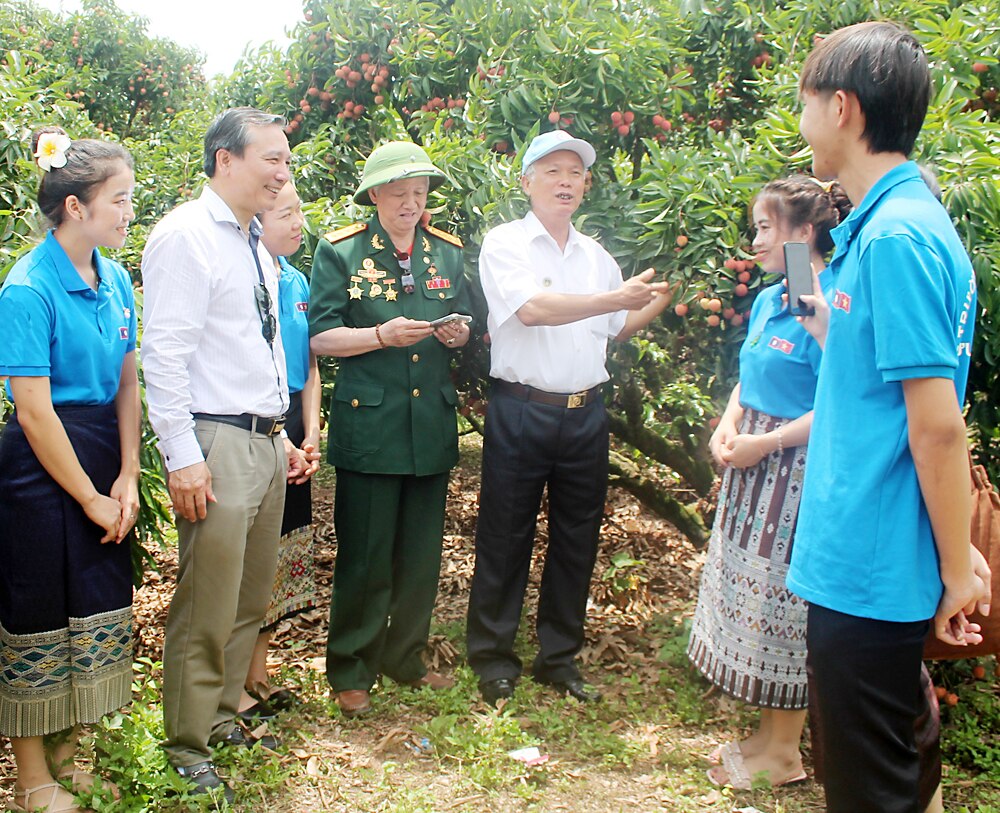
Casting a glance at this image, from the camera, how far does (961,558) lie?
1714 mm

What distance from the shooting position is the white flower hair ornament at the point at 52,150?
8.28 feet

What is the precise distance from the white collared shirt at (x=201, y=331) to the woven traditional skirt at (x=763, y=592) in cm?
154

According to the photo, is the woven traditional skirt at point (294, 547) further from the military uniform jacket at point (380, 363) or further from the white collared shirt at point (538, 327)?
the white collared shirt at point (538, 327)

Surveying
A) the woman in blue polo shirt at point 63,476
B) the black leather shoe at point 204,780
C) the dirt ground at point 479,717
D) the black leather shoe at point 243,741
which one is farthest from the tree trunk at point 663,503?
the woman in blue polo shirt at point 63,476

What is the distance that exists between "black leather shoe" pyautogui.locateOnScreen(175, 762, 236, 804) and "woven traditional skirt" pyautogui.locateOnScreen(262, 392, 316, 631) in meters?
0.66

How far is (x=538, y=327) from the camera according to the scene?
340cm

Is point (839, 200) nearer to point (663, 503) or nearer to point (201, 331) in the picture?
point (201, 331)

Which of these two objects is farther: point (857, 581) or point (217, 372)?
point (217, 372)

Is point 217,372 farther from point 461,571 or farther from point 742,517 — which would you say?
point 461,571

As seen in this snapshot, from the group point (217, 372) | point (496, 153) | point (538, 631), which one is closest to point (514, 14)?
point (496, 153)

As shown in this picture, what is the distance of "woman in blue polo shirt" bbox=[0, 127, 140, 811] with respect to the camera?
248 cm

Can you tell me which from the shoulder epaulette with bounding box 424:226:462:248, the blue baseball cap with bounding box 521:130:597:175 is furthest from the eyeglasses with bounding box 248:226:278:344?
the blue baseball cap with bounding box 521:130:597:175

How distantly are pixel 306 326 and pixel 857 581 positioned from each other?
2.22 m

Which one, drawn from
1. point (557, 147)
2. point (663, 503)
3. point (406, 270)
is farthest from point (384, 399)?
point (663, 503)
